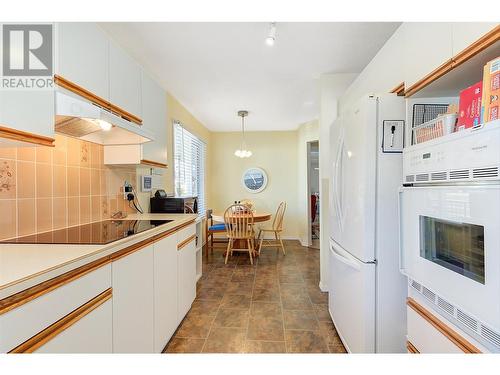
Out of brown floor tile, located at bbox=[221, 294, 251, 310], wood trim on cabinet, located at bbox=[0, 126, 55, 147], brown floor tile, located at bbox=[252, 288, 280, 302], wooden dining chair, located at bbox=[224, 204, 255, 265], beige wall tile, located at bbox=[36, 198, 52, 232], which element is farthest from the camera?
wooden dining chair, located at bbox=[224, 204, 255, 265]

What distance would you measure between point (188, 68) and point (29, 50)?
155cm

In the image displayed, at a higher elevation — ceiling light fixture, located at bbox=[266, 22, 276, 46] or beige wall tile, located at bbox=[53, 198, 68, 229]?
ceiling light fixture, located at bbox=[266, 22, 276, 46]

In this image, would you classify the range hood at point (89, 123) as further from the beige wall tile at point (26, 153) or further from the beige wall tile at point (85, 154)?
the beige wall tile at point (26, 153)

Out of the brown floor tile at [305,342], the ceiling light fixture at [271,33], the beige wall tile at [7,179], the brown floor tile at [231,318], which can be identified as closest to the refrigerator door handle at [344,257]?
the brown floor tile at [305,342]

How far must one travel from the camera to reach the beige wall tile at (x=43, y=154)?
135 cm

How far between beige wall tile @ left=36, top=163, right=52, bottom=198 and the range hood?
23 cm

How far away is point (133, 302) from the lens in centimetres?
128

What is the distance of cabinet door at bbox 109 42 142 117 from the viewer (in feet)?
4.99

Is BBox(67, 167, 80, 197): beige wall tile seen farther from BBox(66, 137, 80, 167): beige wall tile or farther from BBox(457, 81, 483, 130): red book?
BBox(457, 81, 483, 130): red book

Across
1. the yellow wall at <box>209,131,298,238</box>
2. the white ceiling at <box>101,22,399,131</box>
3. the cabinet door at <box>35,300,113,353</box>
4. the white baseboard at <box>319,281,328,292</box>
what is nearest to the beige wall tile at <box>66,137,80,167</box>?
the white ceiling at <box>101,22,399,131</box>

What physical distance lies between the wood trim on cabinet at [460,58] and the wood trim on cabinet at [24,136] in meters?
1.68

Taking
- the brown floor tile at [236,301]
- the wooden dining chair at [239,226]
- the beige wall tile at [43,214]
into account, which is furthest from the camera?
the wooden dining chair at [239,226]

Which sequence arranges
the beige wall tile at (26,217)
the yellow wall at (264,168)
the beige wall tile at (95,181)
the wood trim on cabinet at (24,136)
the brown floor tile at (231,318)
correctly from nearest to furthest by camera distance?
1. the wood trim on cabinet at (24,136)
2. the beige wall tile at (26,217)
3. the beige wall tile at (95,181)
4. the brown floor tile at (231,318)
5. the yellow wall at (264,168)
